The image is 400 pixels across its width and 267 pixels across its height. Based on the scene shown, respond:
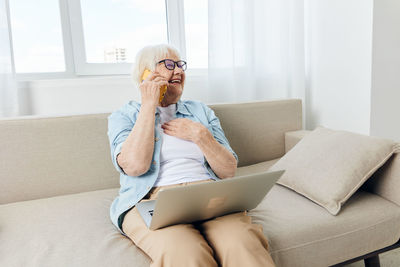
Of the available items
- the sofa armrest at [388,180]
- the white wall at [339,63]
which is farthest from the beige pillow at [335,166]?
the white wall at [339,63]

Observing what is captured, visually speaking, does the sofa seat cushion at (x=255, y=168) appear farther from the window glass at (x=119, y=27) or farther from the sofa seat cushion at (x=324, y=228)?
the window glass at (x=119, y=27)

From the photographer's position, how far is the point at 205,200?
89 centimetres

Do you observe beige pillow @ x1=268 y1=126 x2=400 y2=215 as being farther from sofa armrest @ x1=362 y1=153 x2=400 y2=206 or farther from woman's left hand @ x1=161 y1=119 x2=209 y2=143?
woman's left hand @ x1=161 y1=119 x2=209 y2=143

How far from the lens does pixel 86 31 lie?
6.76 feet

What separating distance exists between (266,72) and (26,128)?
5.10 ft

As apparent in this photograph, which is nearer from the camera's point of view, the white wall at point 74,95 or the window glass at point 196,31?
the white wall at point 74,95

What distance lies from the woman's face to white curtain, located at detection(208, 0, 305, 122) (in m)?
0.82

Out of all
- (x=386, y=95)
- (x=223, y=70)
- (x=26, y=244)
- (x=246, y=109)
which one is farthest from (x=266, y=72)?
(x=26, y=244)

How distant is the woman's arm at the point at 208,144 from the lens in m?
1.17

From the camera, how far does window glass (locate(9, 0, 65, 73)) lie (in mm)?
1872

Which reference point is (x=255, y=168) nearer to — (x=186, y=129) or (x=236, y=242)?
(x=186, y=129)

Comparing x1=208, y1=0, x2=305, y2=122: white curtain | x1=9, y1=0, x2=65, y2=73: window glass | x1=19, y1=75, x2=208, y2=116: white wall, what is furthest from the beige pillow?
x1=9, y1=0, x2=65, y2=73: window glass

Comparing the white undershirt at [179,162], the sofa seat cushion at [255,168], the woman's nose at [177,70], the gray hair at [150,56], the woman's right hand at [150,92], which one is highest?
the gray hair at [150,56]

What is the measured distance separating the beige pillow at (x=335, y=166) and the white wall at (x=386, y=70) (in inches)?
23.6
